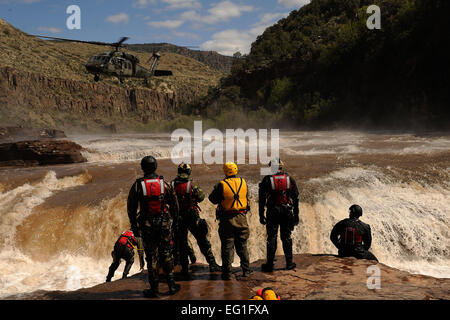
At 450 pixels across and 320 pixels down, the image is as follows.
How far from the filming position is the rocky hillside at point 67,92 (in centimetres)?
8281

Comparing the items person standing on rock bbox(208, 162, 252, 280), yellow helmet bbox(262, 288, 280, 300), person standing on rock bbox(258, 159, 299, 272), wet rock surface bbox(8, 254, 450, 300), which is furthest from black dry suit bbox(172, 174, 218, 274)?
yellow helmet bbox(262, 288, 280, 300)

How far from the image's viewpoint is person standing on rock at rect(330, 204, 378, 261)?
21.1 ft

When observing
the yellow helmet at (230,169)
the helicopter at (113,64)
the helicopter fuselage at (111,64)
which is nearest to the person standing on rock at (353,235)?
the yellow helmet at (230,169)

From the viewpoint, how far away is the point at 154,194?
4.85 metres

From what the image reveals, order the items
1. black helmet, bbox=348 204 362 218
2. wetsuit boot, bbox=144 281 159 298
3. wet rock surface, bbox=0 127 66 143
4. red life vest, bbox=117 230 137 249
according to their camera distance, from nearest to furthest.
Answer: wetsuit boot, bbox=144 281 159 298, black helmet, bbox=348 204 362 218, red life vest, bbox=117 230 137 249, wet rock surface, bbox=0 127 66 143

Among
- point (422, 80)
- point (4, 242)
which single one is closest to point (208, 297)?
point (4, 242)

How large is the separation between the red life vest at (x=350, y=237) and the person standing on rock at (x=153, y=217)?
309 cm

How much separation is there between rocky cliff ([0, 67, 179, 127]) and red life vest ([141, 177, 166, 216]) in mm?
76726

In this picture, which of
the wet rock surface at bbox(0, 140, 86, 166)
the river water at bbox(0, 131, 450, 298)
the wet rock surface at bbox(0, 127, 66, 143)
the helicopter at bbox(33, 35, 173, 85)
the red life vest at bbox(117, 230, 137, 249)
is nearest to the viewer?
the red life vest at bbox(117, 230, 137, 249)

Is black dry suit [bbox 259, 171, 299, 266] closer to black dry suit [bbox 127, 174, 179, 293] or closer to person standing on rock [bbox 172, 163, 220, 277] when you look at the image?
person standing on rock [bbox 172, 163, 220, 277]

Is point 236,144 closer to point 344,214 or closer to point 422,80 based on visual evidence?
point 344,214

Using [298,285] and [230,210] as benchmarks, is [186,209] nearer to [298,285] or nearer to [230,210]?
[230,210]

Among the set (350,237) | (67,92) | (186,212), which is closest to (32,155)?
(186,212)

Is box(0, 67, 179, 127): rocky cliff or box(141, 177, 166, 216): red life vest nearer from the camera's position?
box(141, 177, 166, 216): red life vest
